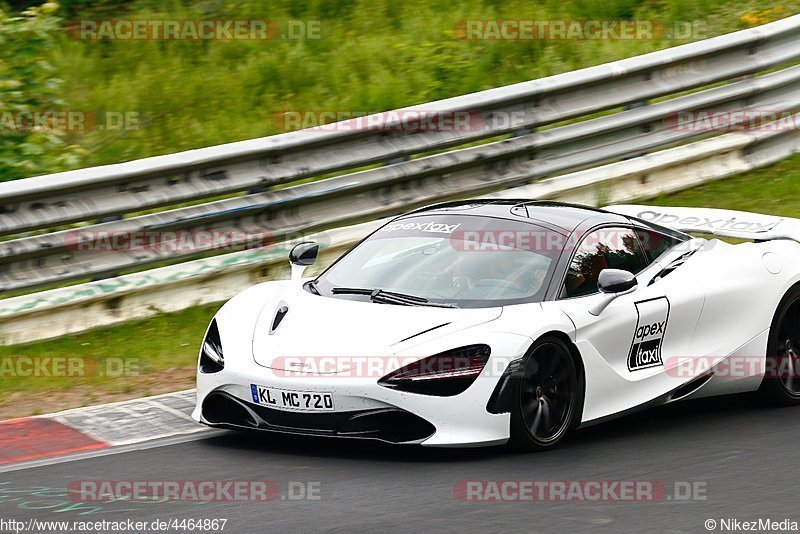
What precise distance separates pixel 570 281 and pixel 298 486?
202 cm

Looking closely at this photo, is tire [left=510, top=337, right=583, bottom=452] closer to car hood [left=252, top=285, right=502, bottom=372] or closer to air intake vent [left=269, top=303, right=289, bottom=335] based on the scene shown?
car hood [left=252, top=285, right=502, bottom=372]

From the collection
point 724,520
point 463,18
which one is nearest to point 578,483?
point 724,520

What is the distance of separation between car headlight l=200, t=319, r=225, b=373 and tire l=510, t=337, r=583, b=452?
60.7 inches

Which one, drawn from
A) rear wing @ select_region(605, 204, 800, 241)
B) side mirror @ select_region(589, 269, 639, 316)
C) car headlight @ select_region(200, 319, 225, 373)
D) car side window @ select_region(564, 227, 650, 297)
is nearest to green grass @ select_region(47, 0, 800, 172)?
rear wing @ select_region(605, 204, 800, 241)

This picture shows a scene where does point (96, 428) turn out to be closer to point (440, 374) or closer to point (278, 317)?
point (278, 317)

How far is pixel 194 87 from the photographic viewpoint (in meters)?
11.7

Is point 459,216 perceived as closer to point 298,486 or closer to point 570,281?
point 570,281

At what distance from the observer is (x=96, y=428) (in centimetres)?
709

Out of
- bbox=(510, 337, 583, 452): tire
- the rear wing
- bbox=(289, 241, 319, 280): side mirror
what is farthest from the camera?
the rear wing

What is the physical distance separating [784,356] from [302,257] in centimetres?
299

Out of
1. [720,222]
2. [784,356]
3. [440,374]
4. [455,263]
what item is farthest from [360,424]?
[720,222]

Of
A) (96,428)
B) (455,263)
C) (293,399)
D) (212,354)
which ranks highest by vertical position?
(455,263)

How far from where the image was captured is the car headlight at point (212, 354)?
666cm

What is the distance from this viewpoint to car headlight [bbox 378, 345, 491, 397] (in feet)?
20.3
